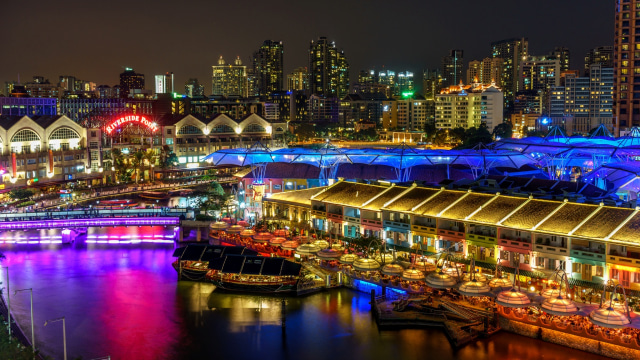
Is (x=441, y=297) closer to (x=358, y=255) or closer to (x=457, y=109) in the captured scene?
(x=358, y=255)

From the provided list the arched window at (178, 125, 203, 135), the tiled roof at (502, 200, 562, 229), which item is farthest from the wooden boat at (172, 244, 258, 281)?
the arched window at (178, 125, 203, 135)

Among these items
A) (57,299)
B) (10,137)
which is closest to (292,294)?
(57,299)

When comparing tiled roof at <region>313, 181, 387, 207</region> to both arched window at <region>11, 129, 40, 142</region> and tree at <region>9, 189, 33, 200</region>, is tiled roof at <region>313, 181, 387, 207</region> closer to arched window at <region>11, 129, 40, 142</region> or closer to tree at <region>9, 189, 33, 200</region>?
tree at <region>9, 189, 33, 200</region>

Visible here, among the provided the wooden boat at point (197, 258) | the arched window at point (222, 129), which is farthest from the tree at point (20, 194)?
the arched window at point (222, 129)

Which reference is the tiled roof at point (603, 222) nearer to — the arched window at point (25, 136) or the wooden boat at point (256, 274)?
the wooden boat at point (256, 274)

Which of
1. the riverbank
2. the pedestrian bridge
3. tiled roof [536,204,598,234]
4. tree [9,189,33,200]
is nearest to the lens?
the riverbank

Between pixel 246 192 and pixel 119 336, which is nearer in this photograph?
pixel 119 336
